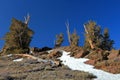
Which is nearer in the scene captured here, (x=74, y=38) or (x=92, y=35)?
(x=92, y=35)

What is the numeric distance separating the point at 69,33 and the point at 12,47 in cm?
2351

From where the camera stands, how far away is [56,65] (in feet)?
88.4

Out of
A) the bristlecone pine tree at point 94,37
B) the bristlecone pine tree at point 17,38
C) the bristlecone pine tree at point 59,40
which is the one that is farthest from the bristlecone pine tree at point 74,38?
the bristlecone pine tree at point 17,38

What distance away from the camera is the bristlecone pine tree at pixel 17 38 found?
1741 inches

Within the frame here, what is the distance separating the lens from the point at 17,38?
44719 mm

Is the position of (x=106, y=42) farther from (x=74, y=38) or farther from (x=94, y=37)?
(x=74, y=38)

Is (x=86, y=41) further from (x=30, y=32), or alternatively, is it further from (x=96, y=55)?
(x=96, y=55)

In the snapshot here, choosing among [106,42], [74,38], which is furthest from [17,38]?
[74,38]

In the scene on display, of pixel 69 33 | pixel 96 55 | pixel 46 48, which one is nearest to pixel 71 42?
pixel 69 33

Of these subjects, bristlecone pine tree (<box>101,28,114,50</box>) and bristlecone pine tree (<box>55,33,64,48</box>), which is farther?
bristlecone pine tree (<box>55,33,64,48</box>)

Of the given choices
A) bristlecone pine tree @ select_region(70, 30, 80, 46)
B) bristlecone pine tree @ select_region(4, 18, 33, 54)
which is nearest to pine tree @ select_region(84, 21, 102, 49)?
bristlecone pine tree @ select_region(70, 30, 80, 46)

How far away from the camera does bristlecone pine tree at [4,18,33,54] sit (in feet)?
145

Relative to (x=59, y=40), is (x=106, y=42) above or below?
below

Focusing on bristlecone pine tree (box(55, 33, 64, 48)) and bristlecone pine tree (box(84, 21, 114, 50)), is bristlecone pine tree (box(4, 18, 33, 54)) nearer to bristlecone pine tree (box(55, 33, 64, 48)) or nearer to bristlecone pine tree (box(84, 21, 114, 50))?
bristlecone pine tree (box(84, 21, 114, 50))
